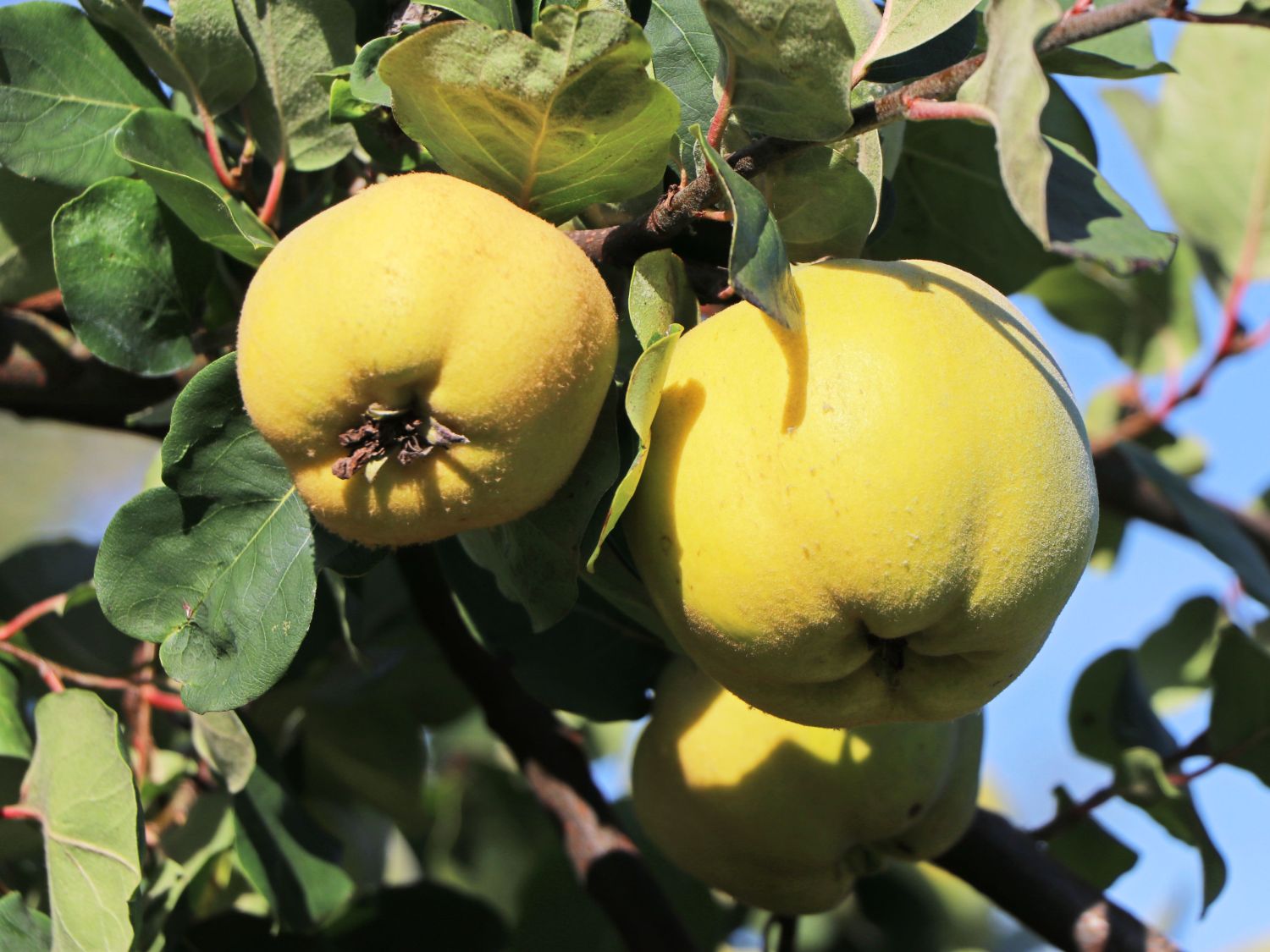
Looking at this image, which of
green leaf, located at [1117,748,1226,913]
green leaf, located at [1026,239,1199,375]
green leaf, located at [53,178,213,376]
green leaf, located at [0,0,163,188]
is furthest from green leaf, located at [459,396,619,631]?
green leaf, located at [1026,239,1199,375]

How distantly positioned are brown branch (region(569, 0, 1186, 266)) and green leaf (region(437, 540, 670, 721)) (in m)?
0.42

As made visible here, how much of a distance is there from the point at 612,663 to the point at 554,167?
63 centimetres

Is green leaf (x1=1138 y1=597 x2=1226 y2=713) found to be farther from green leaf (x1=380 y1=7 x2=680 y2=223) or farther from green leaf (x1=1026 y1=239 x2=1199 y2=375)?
green leaf (x1=380 y1=7 x2=680 y2=223)

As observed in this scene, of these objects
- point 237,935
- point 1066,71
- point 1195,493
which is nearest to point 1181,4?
point 1066,71

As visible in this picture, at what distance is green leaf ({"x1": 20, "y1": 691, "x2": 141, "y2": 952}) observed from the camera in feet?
3.02

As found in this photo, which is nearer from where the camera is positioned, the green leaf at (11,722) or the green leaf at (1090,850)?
the green leaf at (11,722)

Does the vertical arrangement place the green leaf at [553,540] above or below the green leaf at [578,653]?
above

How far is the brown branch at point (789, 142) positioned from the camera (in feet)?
2.17

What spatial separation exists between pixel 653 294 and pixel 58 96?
564mm

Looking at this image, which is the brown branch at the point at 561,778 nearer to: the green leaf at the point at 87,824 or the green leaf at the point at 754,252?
the green leaf at the point at 87,824

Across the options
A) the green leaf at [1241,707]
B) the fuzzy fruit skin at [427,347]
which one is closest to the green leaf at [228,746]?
the fuzzy fruit skin at [427,347]

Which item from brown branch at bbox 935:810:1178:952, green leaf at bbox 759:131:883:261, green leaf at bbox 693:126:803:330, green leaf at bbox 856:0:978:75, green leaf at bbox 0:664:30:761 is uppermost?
green leaf at bbox 856:0:978:75

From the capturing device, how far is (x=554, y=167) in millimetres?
833

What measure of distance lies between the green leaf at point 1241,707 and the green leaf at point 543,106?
1039 millimetres
